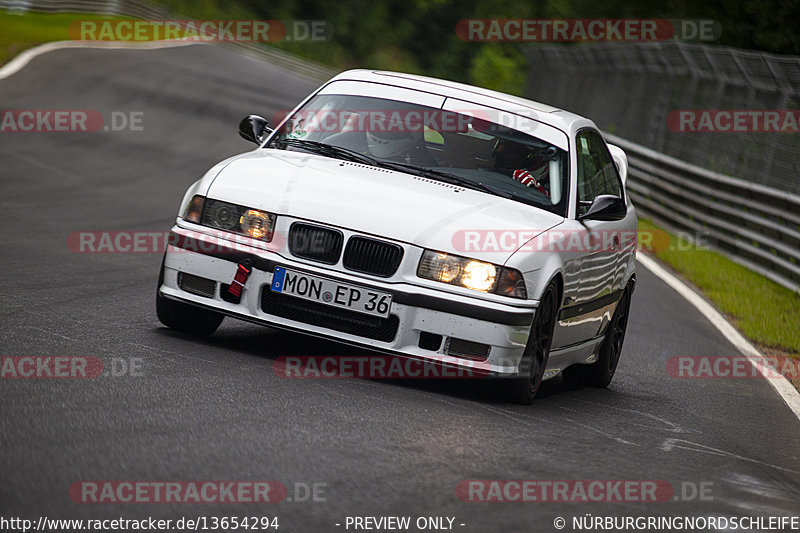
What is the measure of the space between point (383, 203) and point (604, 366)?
2455mm

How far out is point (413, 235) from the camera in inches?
268

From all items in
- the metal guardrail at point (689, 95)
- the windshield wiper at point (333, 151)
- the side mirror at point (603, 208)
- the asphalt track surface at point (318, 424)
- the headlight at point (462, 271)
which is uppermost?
the metal guardrail at point (689, 95)

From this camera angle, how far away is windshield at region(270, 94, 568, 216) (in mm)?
7770

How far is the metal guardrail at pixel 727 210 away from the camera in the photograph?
15.7m

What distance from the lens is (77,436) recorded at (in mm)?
5105

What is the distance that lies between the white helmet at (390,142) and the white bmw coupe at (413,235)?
0.04ft

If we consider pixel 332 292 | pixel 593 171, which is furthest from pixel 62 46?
pixel 332 292

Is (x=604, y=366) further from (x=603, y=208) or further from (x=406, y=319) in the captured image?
(x=406, y=319)

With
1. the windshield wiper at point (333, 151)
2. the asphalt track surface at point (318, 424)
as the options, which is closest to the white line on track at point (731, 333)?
the asphalt track surface at point (318, 424)

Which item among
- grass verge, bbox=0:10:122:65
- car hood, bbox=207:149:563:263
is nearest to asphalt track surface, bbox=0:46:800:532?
car hood, bbox=207:149:563:263

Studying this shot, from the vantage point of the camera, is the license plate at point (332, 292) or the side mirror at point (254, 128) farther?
the side mirror at point (254, 128)

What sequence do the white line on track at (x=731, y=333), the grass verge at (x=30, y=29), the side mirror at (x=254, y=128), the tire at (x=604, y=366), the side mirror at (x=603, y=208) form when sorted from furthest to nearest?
the grass verge at (x=30, y=29)
the white line on track at (x=731, y=333)
the tire at (x=604, y=366)
the side mirror at (x=254, y=128)
the side mirror at (x=603, y=208)

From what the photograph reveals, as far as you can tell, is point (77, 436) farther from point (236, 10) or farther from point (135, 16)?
point (236, 10)

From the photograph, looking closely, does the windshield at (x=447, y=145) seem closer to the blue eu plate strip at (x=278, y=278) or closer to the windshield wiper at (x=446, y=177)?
the windshield wiper at (x=446, y=177)
